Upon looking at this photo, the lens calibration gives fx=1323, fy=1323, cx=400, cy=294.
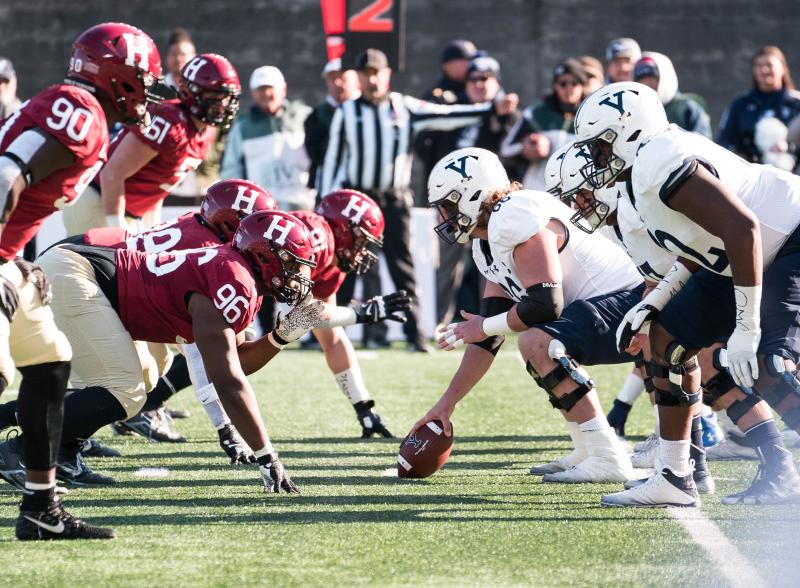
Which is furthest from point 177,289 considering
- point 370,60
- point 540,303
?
point 370,60

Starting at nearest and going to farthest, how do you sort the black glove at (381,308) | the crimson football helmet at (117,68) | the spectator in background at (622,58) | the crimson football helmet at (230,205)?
the crimson football helmet at (117,68) < the crimson football helmet at (230,205) < the black glove at (381,308) < the spectator in background at (622,58)

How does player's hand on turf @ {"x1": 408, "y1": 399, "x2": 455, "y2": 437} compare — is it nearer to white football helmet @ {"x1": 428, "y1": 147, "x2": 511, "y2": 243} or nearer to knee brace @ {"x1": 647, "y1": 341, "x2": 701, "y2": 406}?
white football helmet @ {"x1": 428, "y1": 147, "x2": 511, "y2": 243}

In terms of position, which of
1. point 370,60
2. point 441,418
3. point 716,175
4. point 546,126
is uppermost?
point 716,175

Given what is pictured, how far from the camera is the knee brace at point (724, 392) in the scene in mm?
4789

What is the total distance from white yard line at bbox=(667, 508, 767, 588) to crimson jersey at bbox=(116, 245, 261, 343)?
1650mm

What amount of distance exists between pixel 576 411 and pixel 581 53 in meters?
9.24

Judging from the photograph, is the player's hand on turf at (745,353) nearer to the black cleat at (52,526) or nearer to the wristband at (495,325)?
the wristband at (495,325)

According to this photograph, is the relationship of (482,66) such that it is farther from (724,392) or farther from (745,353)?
(745,353)

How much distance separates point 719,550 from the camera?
3.91 m

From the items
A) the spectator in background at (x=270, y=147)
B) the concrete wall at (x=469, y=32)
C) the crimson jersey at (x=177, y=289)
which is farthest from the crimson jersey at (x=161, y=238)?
the concrete wall at (x=469, y=32)

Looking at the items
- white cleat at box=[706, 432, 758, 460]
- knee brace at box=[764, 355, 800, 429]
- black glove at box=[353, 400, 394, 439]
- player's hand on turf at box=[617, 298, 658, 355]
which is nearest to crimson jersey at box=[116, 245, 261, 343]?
player's hand on turf at box=[617, 298, 658, 355]

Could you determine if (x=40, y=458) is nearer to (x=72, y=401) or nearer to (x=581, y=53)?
(x=72, y=401)

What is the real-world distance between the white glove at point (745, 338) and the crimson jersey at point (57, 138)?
2054 millimetres

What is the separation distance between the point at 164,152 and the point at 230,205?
113cm
